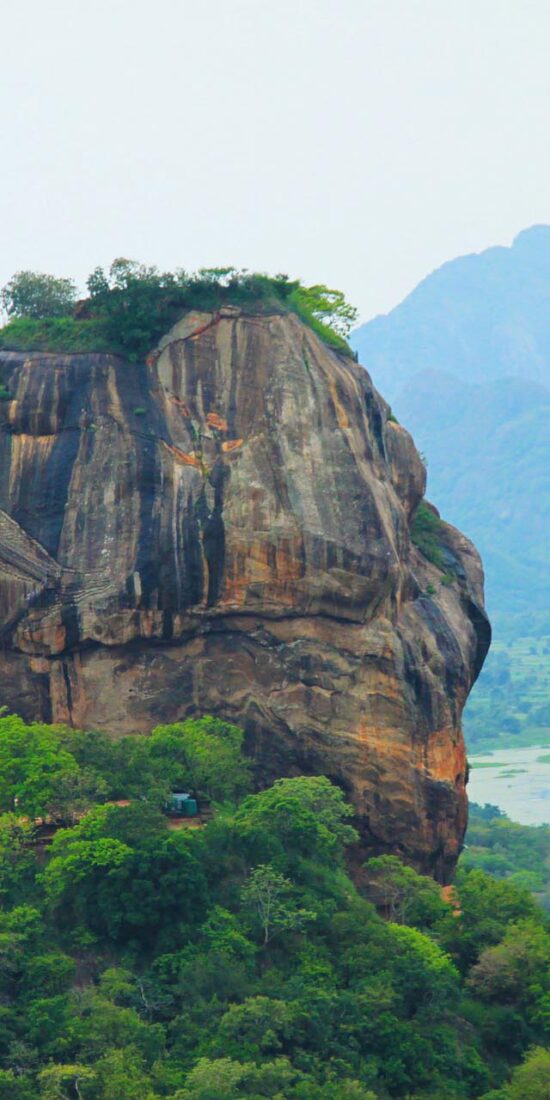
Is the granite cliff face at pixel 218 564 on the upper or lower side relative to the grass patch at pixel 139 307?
lower

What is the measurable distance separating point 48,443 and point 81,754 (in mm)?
5170

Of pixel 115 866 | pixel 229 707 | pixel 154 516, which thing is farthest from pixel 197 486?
pixel 115 866

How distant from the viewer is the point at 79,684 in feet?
93.1

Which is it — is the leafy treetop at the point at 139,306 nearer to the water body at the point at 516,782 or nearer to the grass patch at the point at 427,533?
the grass patch at the point at 427,533

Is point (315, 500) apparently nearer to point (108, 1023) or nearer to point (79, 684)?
point (79, 684)

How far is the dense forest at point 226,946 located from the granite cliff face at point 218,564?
106 cm

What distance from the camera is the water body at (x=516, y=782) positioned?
7050cm

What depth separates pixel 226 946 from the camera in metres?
23.1

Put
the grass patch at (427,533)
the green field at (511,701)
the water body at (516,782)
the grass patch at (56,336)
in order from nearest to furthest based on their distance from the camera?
the grass patch at (56,336)
the grass patch at (427,533)
the water body at (516,782)
the green field at (511,701)


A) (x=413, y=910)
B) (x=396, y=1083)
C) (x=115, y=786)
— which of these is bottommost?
(x=396, y=1083)

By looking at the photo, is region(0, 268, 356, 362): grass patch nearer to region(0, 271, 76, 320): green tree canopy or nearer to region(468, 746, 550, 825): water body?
region(0, 271, 76, 320): green tree canopy

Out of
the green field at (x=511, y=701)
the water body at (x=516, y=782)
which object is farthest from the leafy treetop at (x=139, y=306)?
the green field at (x=511, y=701)

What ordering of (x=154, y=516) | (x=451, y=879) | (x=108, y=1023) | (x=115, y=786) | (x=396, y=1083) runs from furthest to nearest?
(x=451, y=879)
(x=154, y=516)
(x=115, y=786)
(x=396, y=1083)
(x=108, y=1023)

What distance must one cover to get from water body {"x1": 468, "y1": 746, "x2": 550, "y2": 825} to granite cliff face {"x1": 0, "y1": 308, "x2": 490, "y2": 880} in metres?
40.4
